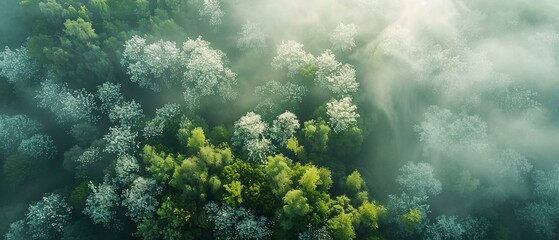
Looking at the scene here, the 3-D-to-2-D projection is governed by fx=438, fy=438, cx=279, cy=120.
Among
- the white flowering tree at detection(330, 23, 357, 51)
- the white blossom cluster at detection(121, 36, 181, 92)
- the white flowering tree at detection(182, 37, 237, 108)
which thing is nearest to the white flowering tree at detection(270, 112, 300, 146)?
the white flowering tree at detection(182, 37, 237, 108)

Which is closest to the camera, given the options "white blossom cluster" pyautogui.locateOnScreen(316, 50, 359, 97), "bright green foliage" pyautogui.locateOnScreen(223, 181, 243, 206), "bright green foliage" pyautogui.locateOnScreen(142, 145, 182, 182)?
"bright green foliage" pyautogui.locateOnScreen(223, 181, 243, 206)

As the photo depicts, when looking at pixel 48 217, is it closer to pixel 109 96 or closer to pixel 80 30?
pixel 109 96

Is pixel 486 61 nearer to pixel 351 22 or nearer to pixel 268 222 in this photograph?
pixel 351 22

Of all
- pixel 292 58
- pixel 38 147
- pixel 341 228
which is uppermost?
pixel 292 58

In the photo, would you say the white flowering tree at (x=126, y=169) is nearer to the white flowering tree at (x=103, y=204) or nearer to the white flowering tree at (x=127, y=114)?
the white flowering tree at (x=103, y=204)

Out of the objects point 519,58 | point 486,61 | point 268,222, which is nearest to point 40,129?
point 268,222

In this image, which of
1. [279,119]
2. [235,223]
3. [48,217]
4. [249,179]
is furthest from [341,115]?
[48,217]

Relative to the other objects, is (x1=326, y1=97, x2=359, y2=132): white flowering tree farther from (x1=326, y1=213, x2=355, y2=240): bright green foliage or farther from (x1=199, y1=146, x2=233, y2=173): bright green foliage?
(x1=199, y1=146, x2=233, y2=173): bright green foliage
